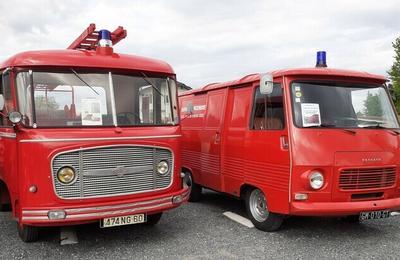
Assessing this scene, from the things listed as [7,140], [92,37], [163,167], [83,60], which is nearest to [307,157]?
[163,167]

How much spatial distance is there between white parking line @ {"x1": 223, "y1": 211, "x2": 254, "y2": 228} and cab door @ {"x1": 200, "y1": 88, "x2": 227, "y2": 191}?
47 cm

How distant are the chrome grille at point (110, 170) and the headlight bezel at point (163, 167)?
1.8 inches

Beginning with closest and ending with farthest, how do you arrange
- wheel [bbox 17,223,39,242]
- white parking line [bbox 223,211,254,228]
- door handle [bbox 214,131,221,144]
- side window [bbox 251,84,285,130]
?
wheel [bbox 17,223,39,242] < side window [bbox 251,84,285,130] < white parking line [bbox 223,211,254,228] < door handle [bbox 214,131,221,144]

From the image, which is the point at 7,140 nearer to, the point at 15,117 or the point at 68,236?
the point at 15,117

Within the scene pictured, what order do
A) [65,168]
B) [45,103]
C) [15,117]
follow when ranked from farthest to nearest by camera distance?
[45,103] → [65,168] → [15,117]

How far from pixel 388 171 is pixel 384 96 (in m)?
1.19

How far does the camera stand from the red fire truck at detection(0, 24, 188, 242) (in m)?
4.87

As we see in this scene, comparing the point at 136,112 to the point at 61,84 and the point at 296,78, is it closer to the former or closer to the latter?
the point at 61,84

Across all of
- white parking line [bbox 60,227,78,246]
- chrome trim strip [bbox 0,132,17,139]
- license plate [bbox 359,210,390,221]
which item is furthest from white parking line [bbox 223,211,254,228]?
chrome trim strip [bbox 0,132,17,139]

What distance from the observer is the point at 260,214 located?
634 cm

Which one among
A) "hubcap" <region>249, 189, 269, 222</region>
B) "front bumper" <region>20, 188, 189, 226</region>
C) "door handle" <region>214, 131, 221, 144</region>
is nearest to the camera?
"front bumper" <region>20, 188, 189, 226</region>

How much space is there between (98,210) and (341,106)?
3.47m

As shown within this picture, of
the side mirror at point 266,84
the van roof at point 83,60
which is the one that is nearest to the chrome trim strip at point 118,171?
the van roof at point 83,60

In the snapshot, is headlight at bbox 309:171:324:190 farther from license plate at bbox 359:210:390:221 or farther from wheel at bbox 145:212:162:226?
wheel at bbox 145:212:162:226
